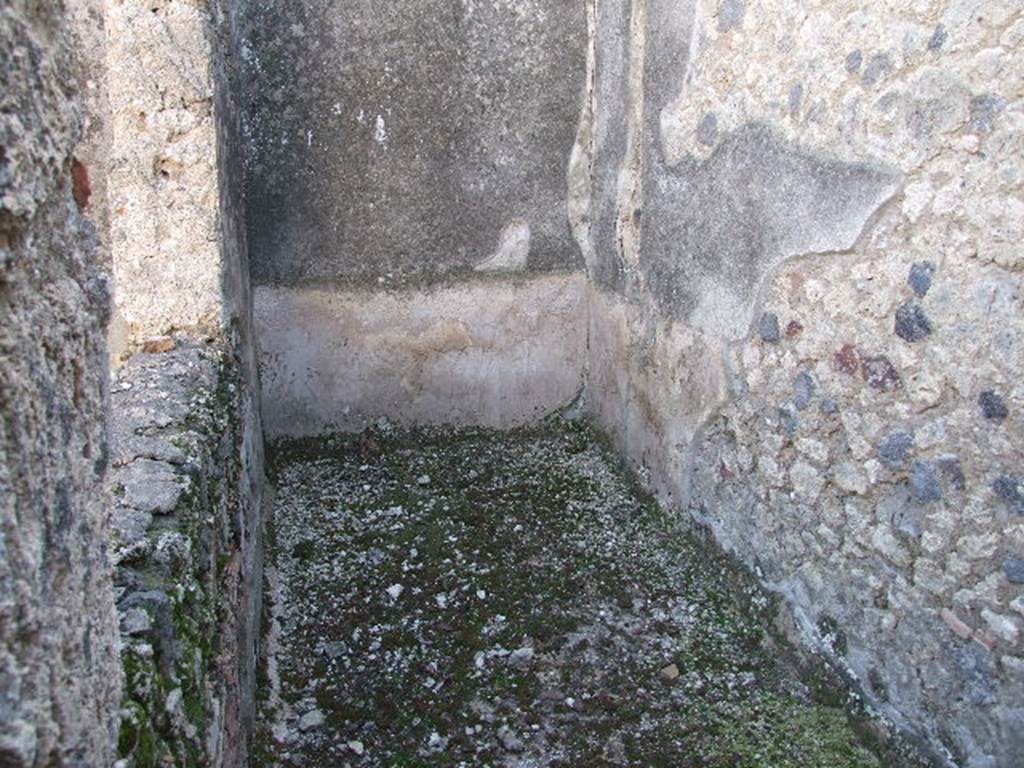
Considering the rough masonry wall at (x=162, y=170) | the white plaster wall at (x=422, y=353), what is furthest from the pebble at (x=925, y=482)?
the white plaster wall at (x=422, y=353)

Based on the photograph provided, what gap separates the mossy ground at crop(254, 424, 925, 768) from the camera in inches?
93.7

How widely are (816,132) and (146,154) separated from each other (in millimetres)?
1737

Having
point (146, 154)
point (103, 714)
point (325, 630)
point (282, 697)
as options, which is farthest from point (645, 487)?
point (103, 714)

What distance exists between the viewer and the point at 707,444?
10.0 ft

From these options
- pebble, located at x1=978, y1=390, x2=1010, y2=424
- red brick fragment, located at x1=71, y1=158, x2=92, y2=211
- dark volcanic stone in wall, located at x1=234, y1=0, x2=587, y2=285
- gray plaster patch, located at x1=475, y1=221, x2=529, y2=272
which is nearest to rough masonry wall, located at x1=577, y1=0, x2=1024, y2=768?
pebble, located at x1=978, y1=390, x2=1010, y2=424

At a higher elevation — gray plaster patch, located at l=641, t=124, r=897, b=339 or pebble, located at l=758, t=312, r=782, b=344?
gray plaster patch, located at l=641, t=124, r=897, b=339

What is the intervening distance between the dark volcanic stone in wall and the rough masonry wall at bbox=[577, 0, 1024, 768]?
72cm

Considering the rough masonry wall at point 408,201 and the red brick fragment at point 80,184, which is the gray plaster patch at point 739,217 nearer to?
the rough masonry wall at point 408,201

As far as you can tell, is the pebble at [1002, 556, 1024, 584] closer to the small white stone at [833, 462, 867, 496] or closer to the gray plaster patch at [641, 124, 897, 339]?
the small white stone at [833, 462, 867, 496]

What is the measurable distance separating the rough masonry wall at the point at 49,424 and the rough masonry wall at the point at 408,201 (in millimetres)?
2895

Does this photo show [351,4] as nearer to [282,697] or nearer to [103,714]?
[282,697]

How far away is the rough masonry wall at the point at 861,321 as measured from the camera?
188 cm

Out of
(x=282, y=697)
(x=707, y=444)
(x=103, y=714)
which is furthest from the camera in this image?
(x=707, y=444)

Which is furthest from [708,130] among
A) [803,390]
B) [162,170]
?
[162,170]
